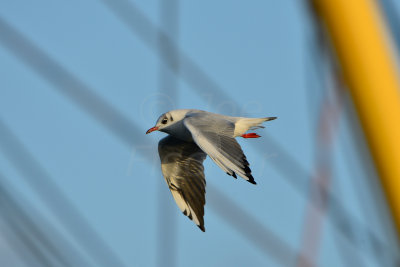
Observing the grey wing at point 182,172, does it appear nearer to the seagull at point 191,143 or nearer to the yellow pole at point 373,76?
the seagull at point 191,143

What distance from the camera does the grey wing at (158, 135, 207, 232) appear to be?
4607mm

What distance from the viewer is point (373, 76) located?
653mm

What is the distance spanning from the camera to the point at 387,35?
0.66m

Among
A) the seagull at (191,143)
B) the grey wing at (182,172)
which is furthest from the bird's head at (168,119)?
the grey wing at (182,172)

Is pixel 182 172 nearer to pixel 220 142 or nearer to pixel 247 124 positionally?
pixel 247 124

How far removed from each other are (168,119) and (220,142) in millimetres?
982

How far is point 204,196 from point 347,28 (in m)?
3.98

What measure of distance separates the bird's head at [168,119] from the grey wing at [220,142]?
0.23 metres

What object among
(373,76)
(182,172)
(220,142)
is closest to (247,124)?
(182,172)

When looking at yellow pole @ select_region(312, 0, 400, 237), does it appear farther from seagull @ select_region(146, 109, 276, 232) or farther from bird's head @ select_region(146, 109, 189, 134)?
bird's head @ select_region(146, 109, 189, 134)

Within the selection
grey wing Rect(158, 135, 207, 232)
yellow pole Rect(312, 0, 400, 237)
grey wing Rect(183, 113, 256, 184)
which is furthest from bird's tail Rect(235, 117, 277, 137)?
yellow pole Rect(312, 0, 400, 237)

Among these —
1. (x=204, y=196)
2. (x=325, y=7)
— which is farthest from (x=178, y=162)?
(x=325, y=7)

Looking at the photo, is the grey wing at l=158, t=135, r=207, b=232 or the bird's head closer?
the bird's head

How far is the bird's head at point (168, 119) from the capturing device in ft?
14.4
